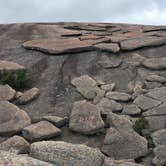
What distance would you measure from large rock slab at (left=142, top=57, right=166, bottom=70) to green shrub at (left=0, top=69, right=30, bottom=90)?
3.76m

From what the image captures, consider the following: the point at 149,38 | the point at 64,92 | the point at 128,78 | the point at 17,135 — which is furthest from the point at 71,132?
the point at 149,38

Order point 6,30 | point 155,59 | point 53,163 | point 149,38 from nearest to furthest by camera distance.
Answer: point 53,163, point 155,59, point 149,38, point 6,30

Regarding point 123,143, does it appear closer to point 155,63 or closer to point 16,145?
point 16,145

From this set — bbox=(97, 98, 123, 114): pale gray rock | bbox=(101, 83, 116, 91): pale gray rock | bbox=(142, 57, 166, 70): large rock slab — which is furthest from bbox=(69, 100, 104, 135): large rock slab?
bbox=(142, 57, 166, 70): large rock slab

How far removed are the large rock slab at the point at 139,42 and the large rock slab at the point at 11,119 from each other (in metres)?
5.18

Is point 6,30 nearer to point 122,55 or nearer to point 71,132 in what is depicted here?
point 122,55

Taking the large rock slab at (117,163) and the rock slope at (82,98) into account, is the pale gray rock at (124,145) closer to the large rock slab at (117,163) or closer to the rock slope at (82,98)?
the rock slope at (82,98)

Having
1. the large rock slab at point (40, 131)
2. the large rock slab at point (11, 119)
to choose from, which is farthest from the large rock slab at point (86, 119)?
the large rock slab at point (11, 119)

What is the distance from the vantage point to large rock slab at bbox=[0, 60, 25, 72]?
49.7ft

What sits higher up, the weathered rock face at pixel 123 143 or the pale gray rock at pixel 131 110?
the pale gray rock at pixel 131 110

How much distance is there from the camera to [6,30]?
19.6m

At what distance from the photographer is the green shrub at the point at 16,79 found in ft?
46.8

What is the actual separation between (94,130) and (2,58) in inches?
241

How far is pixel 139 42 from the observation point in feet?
55.6
